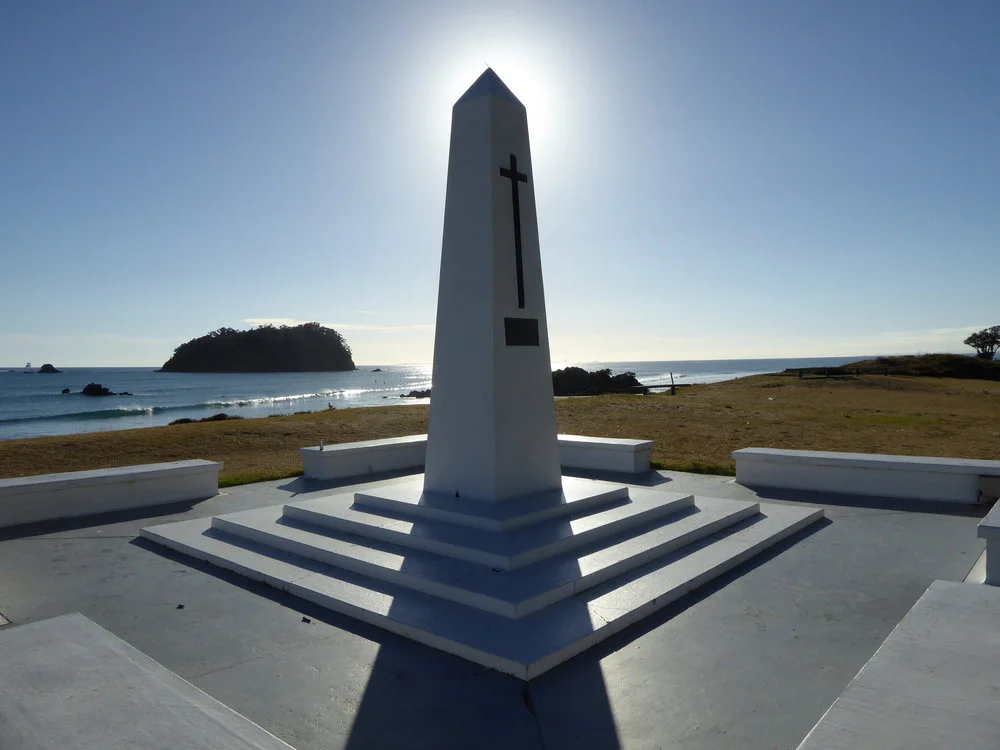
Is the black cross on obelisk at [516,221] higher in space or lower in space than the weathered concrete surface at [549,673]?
higher

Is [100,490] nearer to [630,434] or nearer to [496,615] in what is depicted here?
[496,615]

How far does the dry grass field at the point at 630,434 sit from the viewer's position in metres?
12.9

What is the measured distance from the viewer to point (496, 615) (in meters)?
4.39

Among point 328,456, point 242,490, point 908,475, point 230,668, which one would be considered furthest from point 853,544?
point 242,490

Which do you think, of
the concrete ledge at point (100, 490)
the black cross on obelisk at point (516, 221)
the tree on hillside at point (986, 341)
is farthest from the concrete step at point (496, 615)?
the tree on hillside at point (986, 341)

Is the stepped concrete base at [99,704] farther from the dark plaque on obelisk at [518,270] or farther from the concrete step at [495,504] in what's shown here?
the dark plaque on obelisk at [518,270]

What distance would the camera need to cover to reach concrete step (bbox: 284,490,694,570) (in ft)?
17.0

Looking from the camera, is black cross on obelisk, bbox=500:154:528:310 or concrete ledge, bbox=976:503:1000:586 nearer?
concrete ledge, bbox=976:503:1000:586

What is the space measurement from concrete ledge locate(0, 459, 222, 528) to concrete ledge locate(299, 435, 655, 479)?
5.05 feet

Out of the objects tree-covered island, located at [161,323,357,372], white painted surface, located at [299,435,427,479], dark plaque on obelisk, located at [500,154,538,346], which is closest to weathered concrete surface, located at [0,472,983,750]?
dark plaque on obelisk, located at [500,154,538,346]

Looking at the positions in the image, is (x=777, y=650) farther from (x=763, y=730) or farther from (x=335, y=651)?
(x=335, y=651)

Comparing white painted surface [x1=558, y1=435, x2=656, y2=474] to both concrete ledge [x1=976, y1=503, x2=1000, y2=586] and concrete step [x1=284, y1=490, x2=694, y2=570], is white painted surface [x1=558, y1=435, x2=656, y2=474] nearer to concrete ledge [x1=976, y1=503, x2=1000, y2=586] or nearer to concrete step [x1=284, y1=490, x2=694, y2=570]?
concrete step [x1=284, y1=490, x2=694, y2=570]

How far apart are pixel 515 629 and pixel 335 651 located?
3.86 feet

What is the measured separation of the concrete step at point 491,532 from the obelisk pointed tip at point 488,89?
4.40 metres
